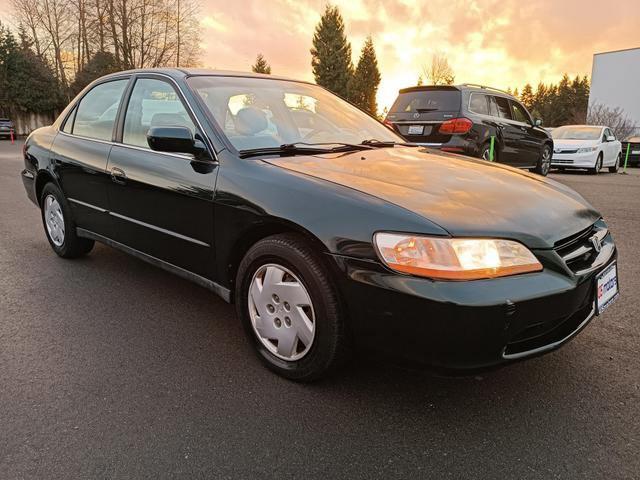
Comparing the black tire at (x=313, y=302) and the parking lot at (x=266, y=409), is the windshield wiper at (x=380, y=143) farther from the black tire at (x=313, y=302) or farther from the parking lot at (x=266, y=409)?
the parking lot at (x=266, y=409)

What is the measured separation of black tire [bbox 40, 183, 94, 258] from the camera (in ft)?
13.8

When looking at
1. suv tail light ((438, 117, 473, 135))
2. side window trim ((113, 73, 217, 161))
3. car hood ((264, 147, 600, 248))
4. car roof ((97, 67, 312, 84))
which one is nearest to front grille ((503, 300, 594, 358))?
car hood ((264, 147, 600, 248))

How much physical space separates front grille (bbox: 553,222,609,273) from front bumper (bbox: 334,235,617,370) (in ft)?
0.24

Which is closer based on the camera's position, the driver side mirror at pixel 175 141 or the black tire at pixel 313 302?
the black tire at pixel 313 302

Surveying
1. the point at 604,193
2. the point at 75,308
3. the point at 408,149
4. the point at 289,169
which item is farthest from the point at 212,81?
the point at 604,193

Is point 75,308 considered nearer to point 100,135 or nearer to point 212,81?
point 100,135

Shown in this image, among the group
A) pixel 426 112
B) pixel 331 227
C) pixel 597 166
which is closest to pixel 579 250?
pixel 331 227

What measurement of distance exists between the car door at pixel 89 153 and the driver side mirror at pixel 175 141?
35.8 inches

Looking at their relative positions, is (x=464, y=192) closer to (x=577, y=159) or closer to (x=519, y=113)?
(x=519, y=113)

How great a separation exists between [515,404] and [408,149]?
1.75m

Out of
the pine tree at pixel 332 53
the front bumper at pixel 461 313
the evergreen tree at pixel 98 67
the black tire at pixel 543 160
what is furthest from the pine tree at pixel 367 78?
the front bumper at pixel 461 313

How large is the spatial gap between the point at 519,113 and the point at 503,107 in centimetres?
88

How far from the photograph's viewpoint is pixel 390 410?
2.26m

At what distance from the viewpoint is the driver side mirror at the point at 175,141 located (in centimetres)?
273
